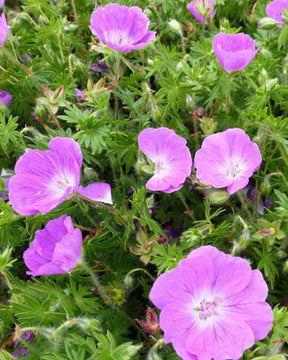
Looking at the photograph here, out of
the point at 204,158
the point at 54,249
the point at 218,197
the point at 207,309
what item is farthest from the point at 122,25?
the point at 207,309

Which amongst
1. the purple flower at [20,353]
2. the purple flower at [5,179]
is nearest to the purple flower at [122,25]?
the purple flower at [5,179]

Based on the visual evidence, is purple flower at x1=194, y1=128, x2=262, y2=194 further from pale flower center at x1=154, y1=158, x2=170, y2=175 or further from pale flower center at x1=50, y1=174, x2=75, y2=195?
pale flower center at x1=50, y1=174, x2=75, y2=195

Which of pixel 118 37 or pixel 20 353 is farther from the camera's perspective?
pixel 118 37

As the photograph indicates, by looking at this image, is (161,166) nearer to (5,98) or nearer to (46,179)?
(46,179)

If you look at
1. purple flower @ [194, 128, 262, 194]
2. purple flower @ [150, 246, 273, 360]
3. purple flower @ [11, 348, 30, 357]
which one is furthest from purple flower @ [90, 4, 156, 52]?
purple flower @ [11, 348, 30, 357]

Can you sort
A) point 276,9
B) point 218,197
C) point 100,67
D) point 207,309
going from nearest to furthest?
point 207,309 < point 218,197 < point 276,9 < point 100,67

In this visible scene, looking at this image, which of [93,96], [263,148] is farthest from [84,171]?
[263,148]

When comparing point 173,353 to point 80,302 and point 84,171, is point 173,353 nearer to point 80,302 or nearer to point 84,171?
point 80,302
